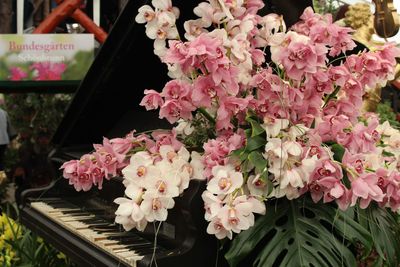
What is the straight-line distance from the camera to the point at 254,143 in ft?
6.46

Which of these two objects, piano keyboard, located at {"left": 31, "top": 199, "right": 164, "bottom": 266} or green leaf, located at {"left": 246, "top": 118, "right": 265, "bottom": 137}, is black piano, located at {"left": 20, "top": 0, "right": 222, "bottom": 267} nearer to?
piano keyboard, located at {"left": 31, "top": 199, "right": 164, "bottom": 266}

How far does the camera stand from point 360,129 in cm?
203

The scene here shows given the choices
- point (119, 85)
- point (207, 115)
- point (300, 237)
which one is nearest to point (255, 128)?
point (207, 115)

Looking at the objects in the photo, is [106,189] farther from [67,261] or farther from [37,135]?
[37,135]

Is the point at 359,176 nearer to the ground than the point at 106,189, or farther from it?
farther from it

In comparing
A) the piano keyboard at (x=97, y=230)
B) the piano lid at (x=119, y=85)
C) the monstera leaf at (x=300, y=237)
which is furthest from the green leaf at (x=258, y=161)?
the piano lid at (x=119, y=85)

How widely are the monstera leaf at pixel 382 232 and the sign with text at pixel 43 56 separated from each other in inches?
148

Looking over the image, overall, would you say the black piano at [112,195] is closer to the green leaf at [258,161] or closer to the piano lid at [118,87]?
the piano lid at [118,87]

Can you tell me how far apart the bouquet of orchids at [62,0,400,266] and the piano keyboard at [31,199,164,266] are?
1.03ft

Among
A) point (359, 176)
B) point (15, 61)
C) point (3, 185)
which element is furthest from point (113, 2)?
point (359, 176)

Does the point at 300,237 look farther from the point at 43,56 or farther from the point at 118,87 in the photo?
the point at 43,56

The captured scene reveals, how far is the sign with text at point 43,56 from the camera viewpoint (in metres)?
5.38

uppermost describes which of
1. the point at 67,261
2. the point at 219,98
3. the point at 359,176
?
the point at 219,98

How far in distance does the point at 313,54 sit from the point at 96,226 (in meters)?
1.24
